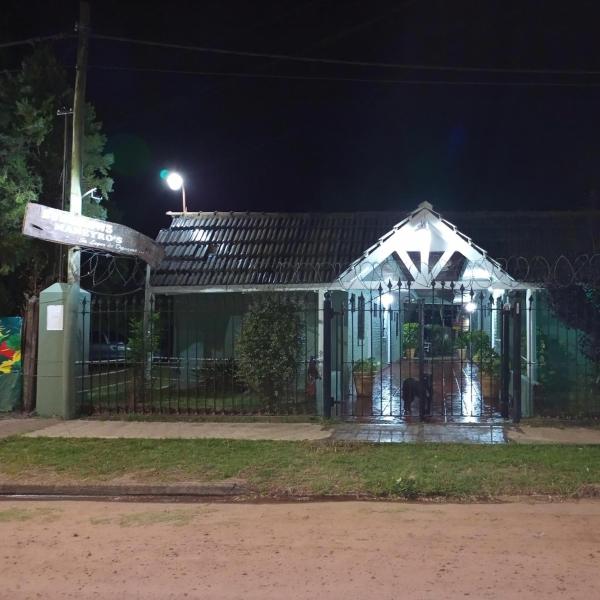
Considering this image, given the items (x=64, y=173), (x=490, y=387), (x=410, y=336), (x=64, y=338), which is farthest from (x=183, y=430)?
(x=410, y=336)

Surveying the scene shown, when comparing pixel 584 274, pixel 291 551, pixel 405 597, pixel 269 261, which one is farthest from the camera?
pixel 269 261

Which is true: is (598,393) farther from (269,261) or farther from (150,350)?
(150,350)

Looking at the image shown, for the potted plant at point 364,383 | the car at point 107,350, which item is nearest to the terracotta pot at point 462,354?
the potted plant at point 364,383

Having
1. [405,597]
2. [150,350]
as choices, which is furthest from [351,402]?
[405,597]

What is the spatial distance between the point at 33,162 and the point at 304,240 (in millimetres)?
6244

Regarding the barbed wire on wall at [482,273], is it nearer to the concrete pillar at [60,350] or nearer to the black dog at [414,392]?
the black dog at [414,392]

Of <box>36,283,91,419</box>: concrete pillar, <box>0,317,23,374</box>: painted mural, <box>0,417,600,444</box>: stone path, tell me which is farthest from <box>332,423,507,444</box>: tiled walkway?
<box>0,317,23,374</box>: painted mural

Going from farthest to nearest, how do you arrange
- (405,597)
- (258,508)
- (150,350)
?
1. (150,350)
2. (258,508)
3. (405,597)

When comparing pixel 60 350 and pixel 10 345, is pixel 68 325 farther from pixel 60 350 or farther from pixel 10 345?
pixel 10 345

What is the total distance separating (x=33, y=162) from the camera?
13.5m

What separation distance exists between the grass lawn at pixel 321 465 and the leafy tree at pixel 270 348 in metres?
2.07

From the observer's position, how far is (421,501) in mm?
6637

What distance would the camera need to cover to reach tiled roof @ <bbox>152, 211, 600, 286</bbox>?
49.7 feet

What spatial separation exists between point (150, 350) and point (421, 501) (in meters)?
7.52
